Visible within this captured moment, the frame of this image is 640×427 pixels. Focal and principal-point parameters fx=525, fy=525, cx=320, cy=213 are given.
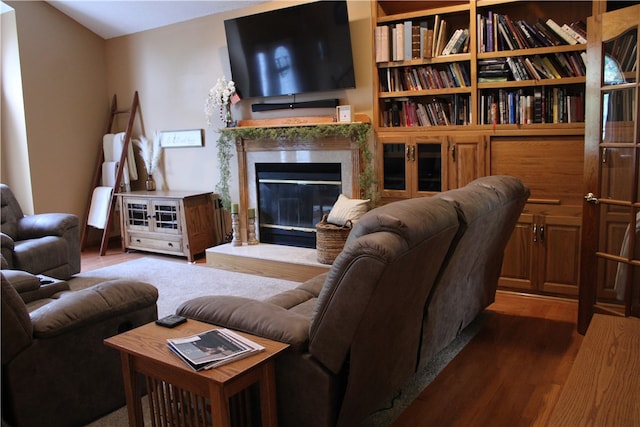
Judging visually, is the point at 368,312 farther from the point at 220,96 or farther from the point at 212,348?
the point at 220,96

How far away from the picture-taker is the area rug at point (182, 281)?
4.27m

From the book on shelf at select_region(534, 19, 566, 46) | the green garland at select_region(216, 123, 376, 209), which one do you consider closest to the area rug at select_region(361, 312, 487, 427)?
the green garland at select_region(216, 123, 376, 209)

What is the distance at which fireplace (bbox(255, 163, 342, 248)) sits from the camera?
5047 millimetres

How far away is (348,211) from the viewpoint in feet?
14.5

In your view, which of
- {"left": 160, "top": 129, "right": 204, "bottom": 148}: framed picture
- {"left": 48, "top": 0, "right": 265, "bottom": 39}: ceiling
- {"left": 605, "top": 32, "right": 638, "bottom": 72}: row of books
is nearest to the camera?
{"left": 605, "top": 32, "right": 638, "bottom": 72}: row of books

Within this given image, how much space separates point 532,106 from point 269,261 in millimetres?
2527

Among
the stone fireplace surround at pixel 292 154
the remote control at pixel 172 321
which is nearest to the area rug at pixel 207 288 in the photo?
the remote control at pixel 172 321

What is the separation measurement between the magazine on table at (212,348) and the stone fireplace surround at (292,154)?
3.01 meters

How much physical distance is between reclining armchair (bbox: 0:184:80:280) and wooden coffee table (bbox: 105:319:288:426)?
2.67 metres

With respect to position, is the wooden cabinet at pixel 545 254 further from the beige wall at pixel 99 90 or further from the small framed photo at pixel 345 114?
the beige wall at pixel 99 90

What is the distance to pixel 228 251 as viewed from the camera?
16.8 ft

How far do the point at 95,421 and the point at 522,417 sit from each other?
6.27 feet

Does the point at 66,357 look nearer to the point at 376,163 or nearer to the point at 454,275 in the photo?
the point at 454,275

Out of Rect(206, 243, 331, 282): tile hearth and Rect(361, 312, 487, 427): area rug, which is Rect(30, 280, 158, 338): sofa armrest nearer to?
Rect(361, 312, 487, 427): area rug
